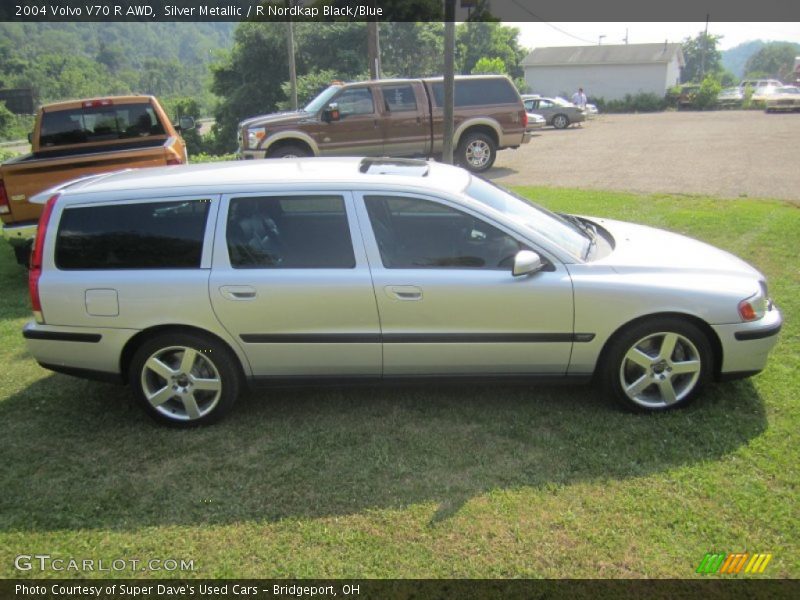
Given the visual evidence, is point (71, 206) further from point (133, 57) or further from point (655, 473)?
point (133, 57)

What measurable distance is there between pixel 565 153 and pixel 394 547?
16235 millimetres

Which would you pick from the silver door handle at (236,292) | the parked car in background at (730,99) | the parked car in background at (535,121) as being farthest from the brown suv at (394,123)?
the parked car in background at (730,99)

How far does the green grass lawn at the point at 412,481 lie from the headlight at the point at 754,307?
1.91ft

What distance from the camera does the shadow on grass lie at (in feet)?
11.3

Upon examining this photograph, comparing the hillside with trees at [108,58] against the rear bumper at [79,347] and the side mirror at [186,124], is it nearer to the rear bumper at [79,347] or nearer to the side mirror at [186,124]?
the side mirror at [186,124]

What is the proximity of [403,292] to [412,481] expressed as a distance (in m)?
1.07

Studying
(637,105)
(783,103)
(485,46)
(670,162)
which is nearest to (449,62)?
(670,162)

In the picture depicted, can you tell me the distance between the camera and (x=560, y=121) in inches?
1141

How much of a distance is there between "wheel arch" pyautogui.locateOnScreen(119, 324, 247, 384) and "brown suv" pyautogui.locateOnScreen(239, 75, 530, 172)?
862cm

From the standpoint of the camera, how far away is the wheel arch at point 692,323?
394 centimetres

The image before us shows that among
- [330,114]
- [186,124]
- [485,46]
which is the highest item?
[485,46]

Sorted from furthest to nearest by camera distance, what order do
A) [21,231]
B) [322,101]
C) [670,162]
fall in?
[670,162] < [322,101] < [21,231]

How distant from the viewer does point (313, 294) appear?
3.93m

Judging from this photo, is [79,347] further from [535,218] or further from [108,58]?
[108,58]
